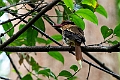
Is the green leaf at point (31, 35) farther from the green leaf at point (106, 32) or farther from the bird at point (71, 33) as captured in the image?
the green leaf at point (106, 32)

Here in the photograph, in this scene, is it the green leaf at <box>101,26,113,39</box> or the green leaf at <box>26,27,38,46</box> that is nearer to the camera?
the green leaf at <box>101,26,113,39</box>

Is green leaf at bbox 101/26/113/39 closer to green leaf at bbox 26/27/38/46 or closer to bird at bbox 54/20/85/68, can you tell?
bird at bbox 54/20/85/68

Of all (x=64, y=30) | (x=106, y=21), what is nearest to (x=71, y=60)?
(x=106, y=21)

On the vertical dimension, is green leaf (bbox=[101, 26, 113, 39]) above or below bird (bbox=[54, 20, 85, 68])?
above

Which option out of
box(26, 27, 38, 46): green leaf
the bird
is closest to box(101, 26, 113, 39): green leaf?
the bird

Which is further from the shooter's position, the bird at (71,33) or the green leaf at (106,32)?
the bird at (71,33)

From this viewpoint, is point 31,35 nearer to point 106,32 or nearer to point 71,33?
point 71,33

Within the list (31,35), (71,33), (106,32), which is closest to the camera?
(106,32)

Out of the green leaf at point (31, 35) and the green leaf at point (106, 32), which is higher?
the green leaf at point (106, 32)

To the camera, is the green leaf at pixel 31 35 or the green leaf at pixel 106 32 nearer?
the green leaf at pixel 106 32

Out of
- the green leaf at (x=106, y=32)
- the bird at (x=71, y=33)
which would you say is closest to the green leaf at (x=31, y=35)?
the bird at (x=71, y=33)

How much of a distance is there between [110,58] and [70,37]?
113 centimetres

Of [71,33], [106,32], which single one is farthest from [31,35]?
[106,32]

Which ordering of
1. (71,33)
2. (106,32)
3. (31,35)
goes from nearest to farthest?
(106,32) → (31,35) → (71,33)
